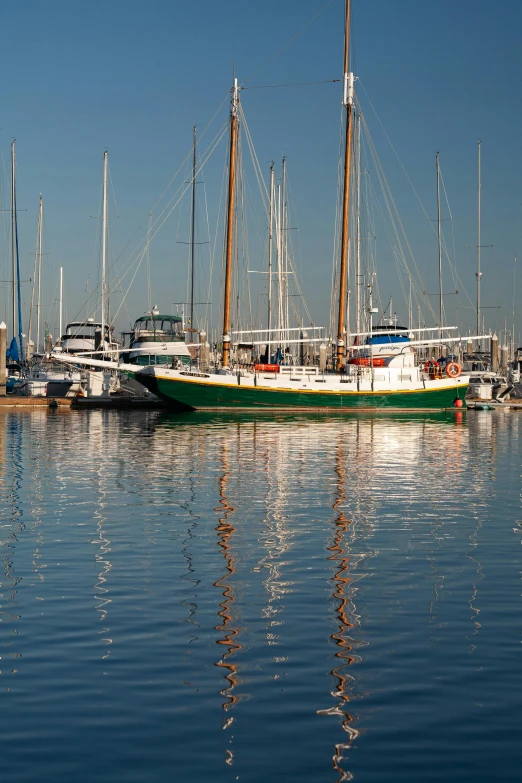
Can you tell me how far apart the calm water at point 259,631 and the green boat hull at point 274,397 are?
30598mm

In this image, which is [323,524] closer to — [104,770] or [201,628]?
[201,628]

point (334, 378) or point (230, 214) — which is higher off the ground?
point (230, 214)

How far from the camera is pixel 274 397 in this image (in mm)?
59000

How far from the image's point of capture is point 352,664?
35.3 ft

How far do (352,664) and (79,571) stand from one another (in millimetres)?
5608

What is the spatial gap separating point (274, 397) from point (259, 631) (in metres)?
47.1

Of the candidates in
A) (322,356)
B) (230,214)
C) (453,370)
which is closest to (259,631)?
(230,214)

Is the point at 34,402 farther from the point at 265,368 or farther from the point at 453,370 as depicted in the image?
the point at 453,370

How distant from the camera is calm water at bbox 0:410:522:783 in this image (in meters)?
8.51

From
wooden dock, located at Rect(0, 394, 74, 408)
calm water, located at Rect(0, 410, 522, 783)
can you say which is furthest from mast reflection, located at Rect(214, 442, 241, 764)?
wooden dock, located at Rect(0, 394, 74, 408)

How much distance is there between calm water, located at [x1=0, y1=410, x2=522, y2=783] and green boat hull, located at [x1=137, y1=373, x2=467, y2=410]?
30598mm

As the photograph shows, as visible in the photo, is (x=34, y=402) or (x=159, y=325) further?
(x=159, y=325)

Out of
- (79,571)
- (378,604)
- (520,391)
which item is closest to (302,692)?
(378,604)

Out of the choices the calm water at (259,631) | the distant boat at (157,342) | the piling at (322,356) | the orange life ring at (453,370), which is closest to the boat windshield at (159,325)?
the distant boat at (157,342)
